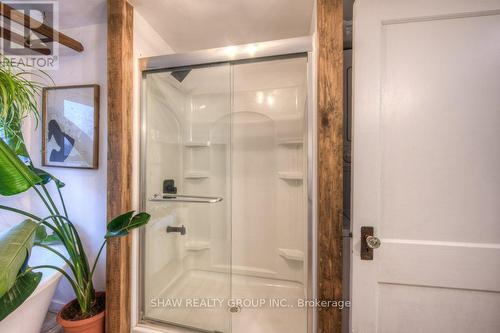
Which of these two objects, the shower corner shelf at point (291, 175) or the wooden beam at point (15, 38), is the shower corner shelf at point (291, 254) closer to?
the shower corner shelf at point (291, 175)

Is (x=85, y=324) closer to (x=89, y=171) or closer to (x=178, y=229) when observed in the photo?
(x=178, y=229)

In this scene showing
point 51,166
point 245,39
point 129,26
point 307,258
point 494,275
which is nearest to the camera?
point 494,275

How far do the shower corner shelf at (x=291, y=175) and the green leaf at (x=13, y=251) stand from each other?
1.64m

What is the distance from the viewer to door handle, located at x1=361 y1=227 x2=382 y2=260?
3.09 ft

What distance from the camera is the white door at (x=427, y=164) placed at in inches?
34.7

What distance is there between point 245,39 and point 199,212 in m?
1.45

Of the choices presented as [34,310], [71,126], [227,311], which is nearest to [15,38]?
[71,126]

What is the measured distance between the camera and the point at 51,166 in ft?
4.93

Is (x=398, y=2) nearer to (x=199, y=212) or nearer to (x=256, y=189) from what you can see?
(x=256, y=189)

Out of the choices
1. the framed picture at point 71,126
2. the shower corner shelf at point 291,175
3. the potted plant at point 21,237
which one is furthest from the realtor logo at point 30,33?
the shower corner shelf at point 291,175

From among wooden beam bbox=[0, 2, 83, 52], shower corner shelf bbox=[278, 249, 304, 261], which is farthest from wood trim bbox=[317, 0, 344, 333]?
wooden beam bbox=[0, 2, 83, 52]

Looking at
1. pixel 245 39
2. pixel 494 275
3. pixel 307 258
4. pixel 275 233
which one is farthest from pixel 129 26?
pixel 494 275

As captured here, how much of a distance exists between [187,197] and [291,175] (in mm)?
926

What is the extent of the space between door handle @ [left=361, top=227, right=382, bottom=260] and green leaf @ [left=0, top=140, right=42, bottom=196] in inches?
61.2
